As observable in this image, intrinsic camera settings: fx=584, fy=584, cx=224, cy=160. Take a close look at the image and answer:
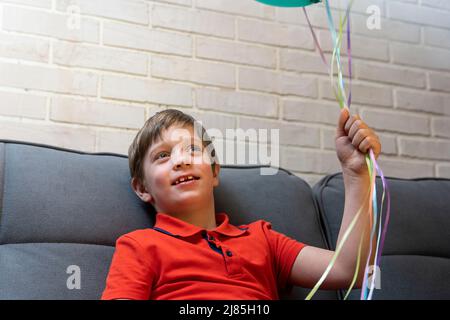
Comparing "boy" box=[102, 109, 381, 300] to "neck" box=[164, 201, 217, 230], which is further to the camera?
"neck" box=[164, 201, 217, 230]

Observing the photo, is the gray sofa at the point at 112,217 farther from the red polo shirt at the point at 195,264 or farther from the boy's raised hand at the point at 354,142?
the boy's raised hand at the point at 354,142

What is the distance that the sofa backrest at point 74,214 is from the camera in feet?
3.84

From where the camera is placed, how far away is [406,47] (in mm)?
2137

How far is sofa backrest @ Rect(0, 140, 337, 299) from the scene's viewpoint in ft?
3.84

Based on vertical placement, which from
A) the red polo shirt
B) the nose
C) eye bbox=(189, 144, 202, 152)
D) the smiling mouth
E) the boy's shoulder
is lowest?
the red polo shirt

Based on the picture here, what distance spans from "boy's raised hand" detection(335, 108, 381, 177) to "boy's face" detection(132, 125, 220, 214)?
0.34 meters

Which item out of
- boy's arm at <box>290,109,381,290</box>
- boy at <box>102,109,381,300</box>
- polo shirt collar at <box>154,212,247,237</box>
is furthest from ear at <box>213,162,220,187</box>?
boy's arm at <box>290,109,381,290</box>

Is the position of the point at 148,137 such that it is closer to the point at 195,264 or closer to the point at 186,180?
the point at 186,180

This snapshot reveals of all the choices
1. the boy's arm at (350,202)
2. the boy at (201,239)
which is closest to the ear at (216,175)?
the boy at (201,239)

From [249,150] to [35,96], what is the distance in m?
0.66

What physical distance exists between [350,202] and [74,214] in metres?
0.59

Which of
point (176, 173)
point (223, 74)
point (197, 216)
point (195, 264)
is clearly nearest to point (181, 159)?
point (176, 173)

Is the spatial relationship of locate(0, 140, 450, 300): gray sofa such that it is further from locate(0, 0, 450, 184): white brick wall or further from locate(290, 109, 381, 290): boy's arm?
locate(0, 0, 450, 184): white brick wall
